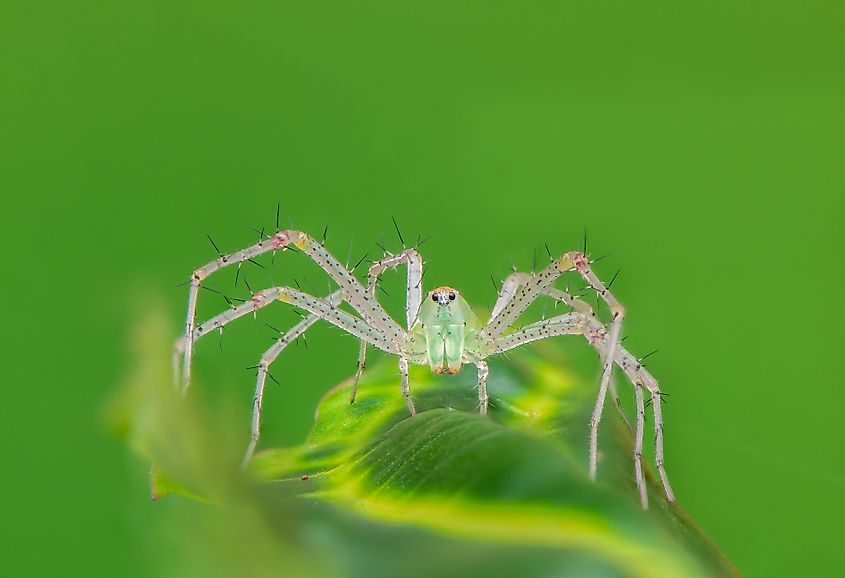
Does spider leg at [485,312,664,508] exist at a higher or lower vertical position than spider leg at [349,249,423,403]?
lower

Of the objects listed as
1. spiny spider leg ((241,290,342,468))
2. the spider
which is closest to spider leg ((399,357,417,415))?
the spider

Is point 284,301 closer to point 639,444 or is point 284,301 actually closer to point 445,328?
point 445,328

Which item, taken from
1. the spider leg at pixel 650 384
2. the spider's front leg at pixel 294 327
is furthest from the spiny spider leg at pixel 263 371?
the spider leg at pixel 650 384

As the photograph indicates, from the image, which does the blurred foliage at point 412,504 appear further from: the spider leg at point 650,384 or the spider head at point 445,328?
the spider head at point 445,328

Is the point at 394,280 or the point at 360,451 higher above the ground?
the point at 394,280

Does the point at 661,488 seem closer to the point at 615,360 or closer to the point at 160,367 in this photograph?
the point at 615,360

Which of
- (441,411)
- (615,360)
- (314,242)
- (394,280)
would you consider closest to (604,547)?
(441,411)

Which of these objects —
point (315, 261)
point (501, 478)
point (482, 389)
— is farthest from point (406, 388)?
point (501, 478)

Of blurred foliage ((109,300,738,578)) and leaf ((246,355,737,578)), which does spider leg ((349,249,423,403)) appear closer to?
leaf ((246,355,737,578))
